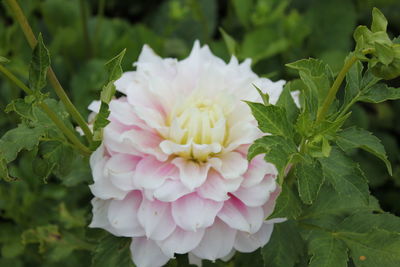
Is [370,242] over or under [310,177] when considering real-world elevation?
under

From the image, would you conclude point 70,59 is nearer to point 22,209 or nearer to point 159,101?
point 22,209

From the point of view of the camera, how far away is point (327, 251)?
0.81 metres

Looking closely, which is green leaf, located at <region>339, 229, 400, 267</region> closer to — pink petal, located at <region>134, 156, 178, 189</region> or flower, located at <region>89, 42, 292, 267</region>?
flower, located at <region>89, 42, 292, 267</region>

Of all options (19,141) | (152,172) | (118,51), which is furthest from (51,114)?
(118,51)

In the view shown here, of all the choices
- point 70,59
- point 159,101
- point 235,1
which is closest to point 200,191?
point 159,101

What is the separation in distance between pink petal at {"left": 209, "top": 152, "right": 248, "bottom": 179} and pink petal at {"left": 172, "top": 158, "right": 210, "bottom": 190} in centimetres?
1

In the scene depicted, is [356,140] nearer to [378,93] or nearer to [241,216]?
[378,93]

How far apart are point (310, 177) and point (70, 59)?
1.13m

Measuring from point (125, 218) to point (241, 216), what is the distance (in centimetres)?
16

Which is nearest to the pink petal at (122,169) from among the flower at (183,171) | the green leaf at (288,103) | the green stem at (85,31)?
the flower at (183,171)

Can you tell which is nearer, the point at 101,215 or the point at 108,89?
the point at 108,89

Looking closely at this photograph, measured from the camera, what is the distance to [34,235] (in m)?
1.18

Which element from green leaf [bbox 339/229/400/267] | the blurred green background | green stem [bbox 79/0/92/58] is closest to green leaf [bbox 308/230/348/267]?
green leaf [bbox 339/229/400/267]

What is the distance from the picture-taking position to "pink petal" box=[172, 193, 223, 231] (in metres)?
0.77
